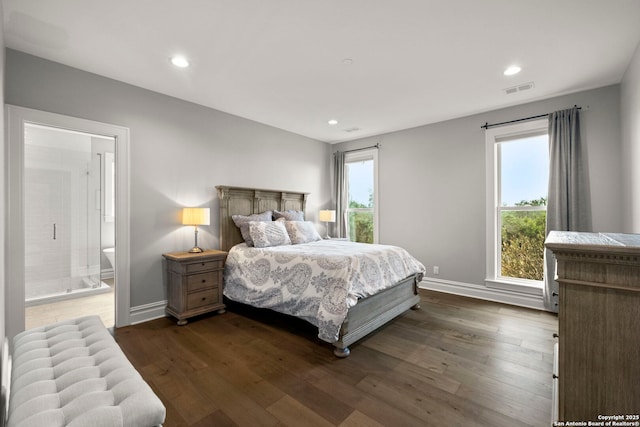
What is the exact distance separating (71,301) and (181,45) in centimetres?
393

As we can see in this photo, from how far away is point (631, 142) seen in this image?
2.74 meters

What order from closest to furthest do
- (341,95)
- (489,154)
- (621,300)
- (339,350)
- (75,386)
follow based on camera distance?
Answer: 1. (621,300)
2. (75,386)
3. (339,350)
4. (341,95)
5. (489,154)

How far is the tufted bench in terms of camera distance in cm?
100

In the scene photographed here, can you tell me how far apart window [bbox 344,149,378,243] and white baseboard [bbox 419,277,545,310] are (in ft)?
4.04

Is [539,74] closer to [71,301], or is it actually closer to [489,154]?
[489,154]

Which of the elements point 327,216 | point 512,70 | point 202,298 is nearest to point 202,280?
point 202,298

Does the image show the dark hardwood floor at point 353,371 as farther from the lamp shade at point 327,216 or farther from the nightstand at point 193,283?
the lamp shade at point 327,216

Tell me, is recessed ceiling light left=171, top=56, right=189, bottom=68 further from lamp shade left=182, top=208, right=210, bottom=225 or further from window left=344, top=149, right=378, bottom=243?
window left=344, top=149, right=378, bottom=243

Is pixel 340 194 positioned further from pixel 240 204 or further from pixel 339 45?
pixel 339 45

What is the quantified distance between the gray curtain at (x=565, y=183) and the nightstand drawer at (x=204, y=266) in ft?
13.0

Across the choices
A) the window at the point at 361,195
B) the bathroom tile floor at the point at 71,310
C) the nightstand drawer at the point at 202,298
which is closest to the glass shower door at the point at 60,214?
the bathroom tile floor at the point at 71,310

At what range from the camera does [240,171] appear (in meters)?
4.25

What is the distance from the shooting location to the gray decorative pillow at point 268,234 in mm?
3645

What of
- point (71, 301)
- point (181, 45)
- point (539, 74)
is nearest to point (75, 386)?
point (181, 45)
